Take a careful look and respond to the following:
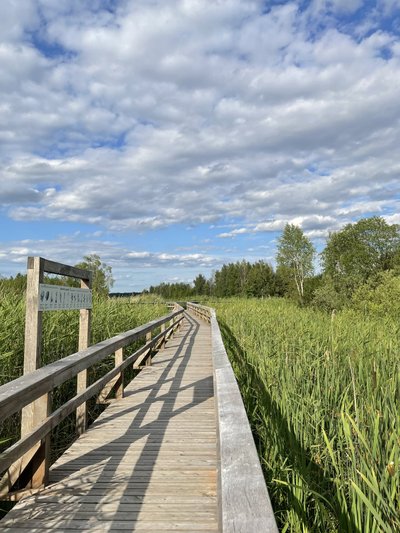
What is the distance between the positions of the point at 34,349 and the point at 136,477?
119 cm

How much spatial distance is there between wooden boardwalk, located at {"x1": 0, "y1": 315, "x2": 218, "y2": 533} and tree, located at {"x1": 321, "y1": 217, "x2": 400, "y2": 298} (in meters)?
39.9

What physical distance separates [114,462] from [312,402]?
5.35ft

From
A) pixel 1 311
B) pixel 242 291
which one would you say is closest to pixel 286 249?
pixel 242 291

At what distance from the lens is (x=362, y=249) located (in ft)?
143

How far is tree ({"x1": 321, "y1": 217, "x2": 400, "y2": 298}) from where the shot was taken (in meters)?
43.0

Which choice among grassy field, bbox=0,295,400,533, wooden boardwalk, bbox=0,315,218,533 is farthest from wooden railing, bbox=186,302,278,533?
wooden boardwalk, bbox=0,315,218,533

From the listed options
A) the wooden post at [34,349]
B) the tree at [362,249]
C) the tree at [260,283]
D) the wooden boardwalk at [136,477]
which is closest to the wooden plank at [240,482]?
the wooden boardwalk at [136,477]

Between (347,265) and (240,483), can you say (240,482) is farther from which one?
(347,265)

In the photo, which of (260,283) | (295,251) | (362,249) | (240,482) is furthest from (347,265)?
(240,482)

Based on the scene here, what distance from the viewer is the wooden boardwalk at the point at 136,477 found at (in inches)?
96.0

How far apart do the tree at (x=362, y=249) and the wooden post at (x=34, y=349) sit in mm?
41337

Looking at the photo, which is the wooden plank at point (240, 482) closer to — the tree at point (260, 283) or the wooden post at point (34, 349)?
the wooden post at point (34, 349)

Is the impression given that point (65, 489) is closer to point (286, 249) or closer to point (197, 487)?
point (197, 487)

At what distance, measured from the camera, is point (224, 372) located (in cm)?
287
